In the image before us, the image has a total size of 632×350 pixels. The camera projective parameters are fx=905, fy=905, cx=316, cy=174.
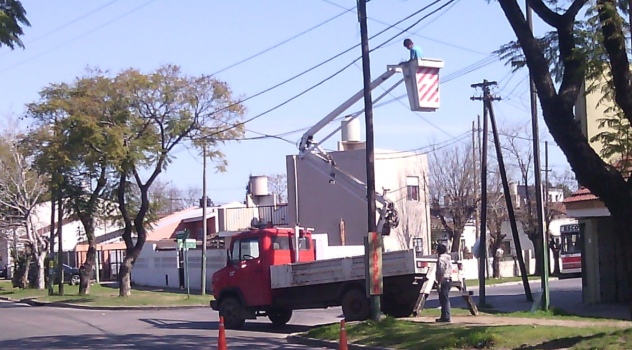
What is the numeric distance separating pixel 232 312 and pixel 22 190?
30.7 m

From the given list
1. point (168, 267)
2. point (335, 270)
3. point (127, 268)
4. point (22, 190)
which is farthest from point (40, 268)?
point (335, 270)

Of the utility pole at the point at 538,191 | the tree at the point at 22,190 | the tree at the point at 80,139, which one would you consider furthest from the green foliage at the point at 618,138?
the tree at the point at 22,190

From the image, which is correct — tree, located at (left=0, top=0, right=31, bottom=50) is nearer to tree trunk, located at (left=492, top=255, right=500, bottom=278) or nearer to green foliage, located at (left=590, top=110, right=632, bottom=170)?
green foliage, located at (left=590, top=110, right=632, bottom=170)

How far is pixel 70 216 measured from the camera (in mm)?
42531

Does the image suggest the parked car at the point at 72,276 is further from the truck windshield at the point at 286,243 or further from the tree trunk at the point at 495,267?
the truck windshield at the point at 286,243

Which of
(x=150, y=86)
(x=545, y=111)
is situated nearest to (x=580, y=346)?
(x=545, y=111)

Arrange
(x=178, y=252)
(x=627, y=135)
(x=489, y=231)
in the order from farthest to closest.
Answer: (x=489, y=231), (x=178, y=252), (x=627, y=135)

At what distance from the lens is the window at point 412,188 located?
53719 mm

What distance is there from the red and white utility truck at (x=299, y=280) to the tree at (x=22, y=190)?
28.9m

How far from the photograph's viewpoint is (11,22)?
1396 cm

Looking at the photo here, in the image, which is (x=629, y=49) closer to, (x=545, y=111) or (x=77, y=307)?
(x=545, y=111)

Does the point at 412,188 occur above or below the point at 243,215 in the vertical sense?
above

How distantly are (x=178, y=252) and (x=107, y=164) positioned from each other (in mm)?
10501

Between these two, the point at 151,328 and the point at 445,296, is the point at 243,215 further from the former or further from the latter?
the point at 445,296
